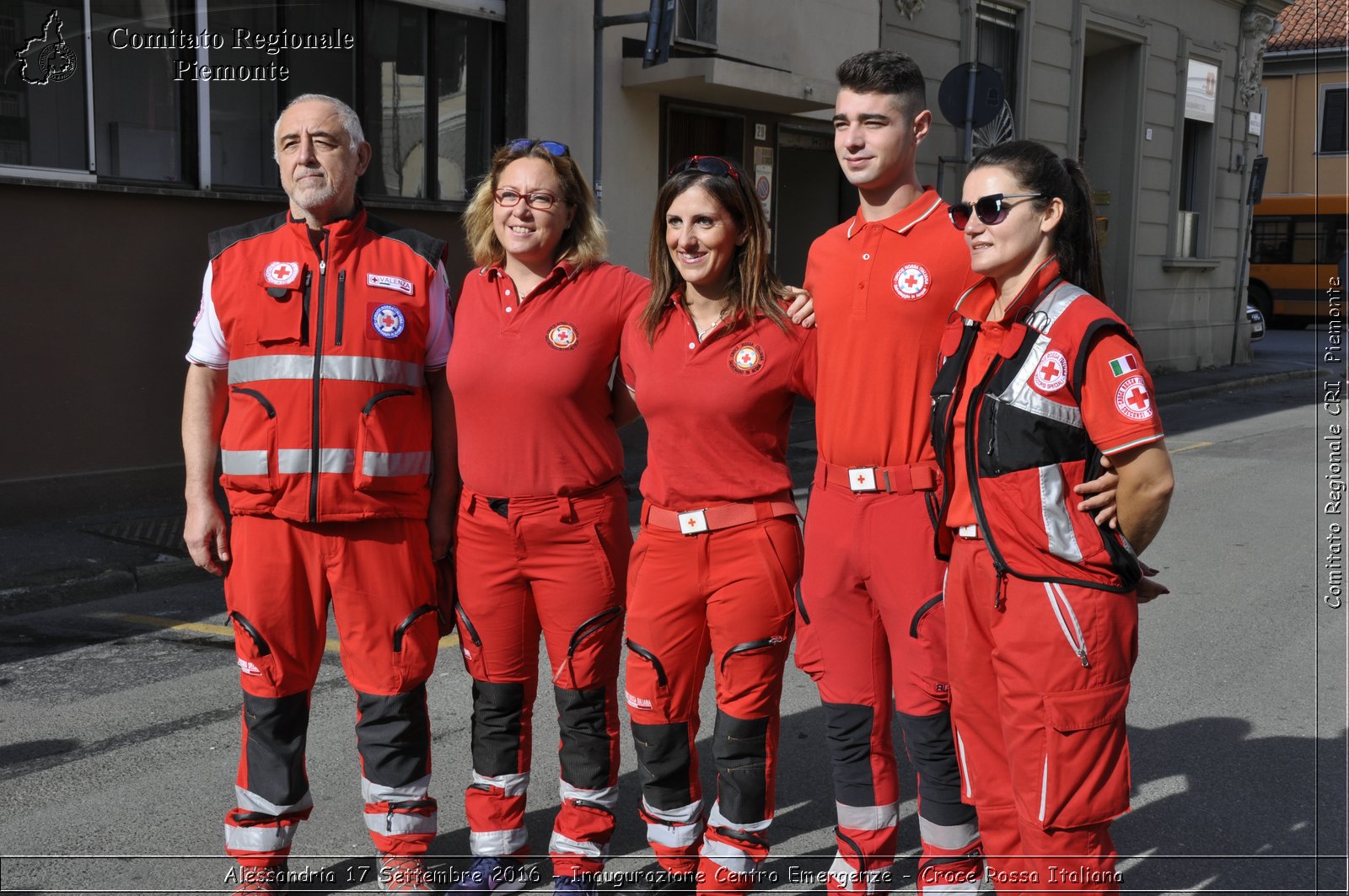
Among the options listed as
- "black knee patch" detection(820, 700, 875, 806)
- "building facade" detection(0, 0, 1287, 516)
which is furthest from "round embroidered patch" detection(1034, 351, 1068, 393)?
"building facade" detection(0, 0, 1287, 516)

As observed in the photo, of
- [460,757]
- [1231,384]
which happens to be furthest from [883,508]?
[1231,384]

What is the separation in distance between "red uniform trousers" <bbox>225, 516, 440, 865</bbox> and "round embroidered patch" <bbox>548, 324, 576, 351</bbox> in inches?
26.1

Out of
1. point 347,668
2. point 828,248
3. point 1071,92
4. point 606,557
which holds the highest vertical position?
point 1071,92

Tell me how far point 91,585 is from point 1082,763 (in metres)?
6.03

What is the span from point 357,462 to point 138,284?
6270 millimetres

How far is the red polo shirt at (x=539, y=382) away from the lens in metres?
3.48

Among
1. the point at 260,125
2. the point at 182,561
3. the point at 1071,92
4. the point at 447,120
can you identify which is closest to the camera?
the point at 182,561

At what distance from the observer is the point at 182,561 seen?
24.4 feet

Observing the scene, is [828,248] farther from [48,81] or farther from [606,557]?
[48,81]

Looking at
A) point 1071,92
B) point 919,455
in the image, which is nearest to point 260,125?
point 919,455

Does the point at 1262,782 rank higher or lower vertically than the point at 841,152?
lower

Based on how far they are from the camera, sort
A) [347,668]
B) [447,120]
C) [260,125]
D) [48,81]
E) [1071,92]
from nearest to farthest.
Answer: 1. [347,668]
2. [48,81]
3. [260,125]
4. [447,120]
5. [1071,92]

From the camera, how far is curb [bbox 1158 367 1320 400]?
18016 millimetres

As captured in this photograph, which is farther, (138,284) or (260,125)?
(260,125)
